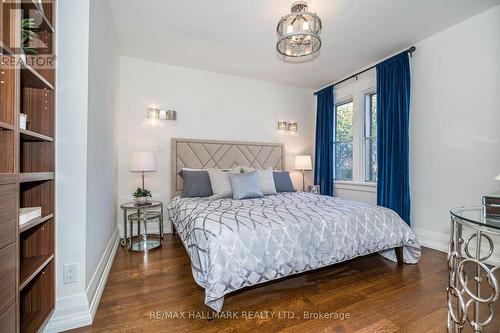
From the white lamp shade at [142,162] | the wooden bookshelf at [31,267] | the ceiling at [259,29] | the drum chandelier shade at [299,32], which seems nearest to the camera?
the wooden bookshelf at [31,267]

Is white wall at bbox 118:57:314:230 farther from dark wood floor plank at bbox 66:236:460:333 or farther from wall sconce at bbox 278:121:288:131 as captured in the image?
dark wood floor plank at bbox 66:236:460:333

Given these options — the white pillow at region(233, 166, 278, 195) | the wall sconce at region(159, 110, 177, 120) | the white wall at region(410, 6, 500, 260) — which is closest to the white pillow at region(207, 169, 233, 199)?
the white pillow at region(233, 166, 278, 195)

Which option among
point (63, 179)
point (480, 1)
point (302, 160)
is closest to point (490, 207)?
point (480, 1)

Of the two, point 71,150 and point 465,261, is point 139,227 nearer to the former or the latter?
point 71,150

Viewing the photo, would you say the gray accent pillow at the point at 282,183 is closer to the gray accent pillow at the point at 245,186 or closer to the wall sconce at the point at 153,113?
the gray accent pillow at the point at 245,186

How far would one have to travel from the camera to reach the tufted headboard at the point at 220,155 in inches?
143

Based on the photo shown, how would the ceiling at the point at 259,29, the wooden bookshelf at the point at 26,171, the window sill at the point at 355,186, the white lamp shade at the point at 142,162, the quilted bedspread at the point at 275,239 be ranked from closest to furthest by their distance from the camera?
1. the wooden bookshelf at the point at 26,171
2. the quilted bedspread at the point at 275,239
3. the ceiling at the point at 259,29
4. the white lamp shade at the point at 142,162
5. the window sill at the point at 355,186

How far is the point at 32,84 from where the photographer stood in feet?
4.18

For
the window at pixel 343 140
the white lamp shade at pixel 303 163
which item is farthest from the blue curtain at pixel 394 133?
the white lamp shade at pixel 303 163

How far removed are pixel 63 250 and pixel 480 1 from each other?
13.9 feet

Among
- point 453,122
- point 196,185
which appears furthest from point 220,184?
point 453,122

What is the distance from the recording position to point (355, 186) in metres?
3.99

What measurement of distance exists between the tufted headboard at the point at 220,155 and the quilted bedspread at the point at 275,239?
1.34 metres

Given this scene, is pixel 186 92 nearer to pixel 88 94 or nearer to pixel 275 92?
pixel 275 92
